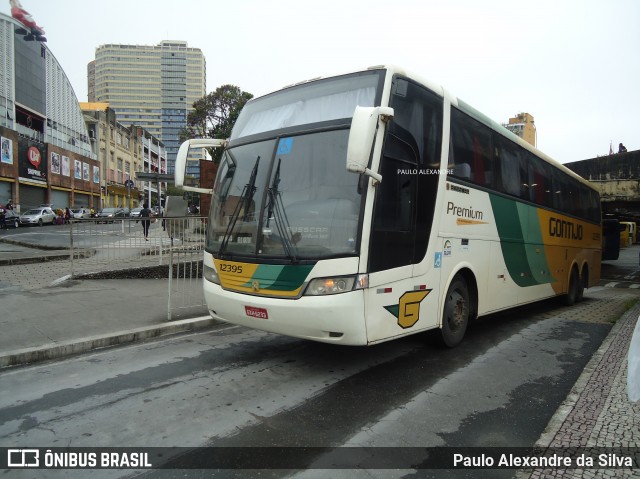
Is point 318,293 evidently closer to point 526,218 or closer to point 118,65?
point 526,218

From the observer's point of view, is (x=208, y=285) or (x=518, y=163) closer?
(x=208, y=285)

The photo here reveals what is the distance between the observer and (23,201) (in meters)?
42.2

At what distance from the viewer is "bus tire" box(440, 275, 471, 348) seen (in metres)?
5.42

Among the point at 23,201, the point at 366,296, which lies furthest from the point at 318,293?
the point at 23,201

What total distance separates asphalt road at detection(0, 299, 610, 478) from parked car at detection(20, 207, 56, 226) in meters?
36.4

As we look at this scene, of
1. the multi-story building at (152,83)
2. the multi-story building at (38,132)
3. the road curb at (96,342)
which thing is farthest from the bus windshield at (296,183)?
the multi-story building at (152,83)

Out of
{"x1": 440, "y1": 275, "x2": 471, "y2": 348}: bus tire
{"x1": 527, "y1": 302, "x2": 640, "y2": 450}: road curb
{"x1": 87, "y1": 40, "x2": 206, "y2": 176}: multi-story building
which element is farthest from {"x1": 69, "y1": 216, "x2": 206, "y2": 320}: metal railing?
{"x1": 87, "y1": 40, "x2": 206, "y2": 176}: multi-story building

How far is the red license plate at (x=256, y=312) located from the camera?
4300 mm

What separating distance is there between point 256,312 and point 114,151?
73626 millimetres

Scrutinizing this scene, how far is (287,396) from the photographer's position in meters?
3.98

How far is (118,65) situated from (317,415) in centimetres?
17314

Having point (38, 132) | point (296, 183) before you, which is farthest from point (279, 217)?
point (38, 132)

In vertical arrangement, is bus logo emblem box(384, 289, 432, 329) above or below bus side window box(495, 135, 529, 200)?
below

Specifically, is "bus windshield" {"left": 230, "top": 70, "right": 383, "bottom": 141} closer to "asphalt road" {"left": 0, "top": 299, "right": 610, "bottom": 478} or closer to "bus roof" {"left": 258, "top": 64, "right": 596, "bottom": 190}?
"bus roof" {"left": 258, "top": 64, "right": 596, "bottom": 190}
